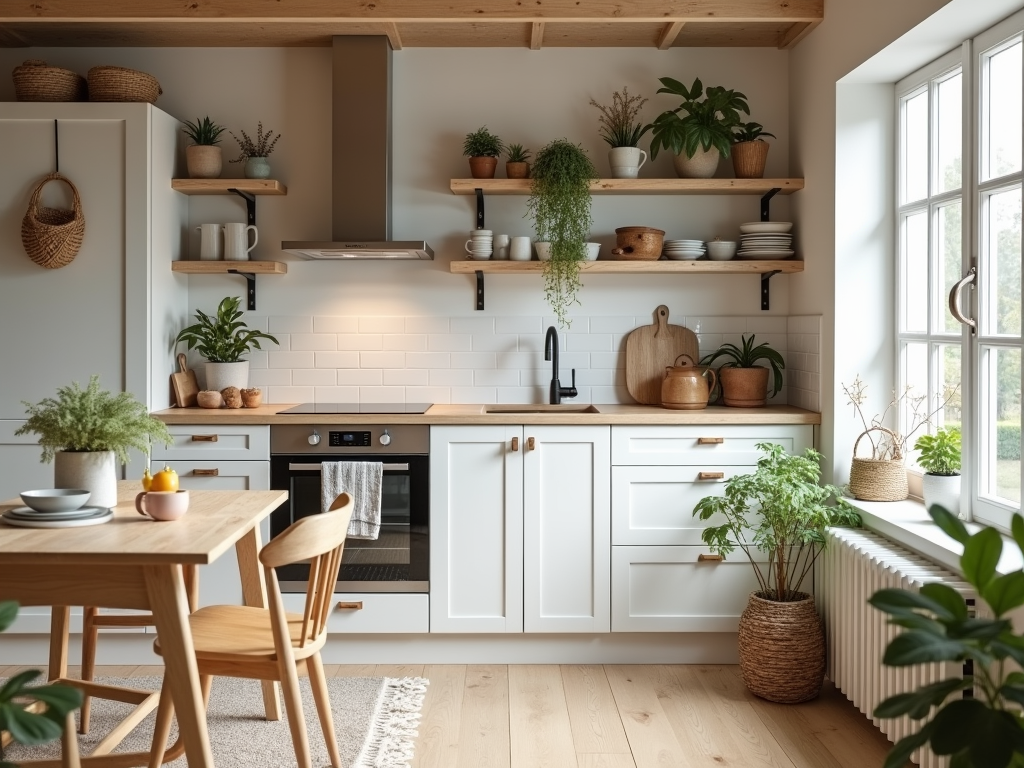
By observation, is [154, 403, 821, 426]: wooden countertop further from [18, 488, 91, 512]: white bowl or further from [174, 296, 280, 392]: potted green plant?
[18, 488, 91, 512]: white bowl

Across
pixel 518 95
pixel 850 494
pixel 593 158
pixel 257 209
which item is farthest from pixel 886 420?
pixel 257 209

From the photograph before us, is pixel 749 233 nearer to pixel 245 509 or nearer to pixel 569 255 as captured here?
pixel 569 255

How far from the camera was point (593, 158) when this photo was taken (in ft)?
14.7

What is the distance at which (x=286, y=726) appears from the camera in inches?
130

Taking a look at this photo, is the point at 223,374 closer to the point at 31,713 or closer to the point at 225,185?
the point at 225,185

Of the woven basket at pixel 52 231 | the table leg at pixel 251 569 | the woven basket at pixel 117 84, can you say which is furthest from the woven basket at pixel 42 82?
the table leg at pixel 251 569

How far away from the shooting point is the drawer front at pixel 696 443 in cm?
394

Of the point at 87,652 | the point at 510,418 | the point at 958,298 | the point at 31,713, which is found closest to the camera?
the point at 31,713

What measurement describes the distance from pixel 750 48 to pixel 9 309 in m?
3.36

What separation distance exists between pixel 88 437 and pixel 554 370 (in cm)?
222

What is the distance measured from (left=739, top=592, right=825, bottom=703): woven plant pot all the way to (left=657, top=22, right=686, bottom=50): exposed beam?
2.30 m

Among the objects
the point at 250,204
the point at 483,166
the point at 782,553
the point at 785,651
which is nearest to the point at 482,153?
the point at 483,166

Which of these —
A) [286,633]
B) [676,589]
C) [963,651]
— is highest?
[963,651]

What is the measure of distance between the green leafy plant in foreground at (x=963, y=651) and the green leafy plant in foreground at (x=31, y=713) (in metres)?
1.07
